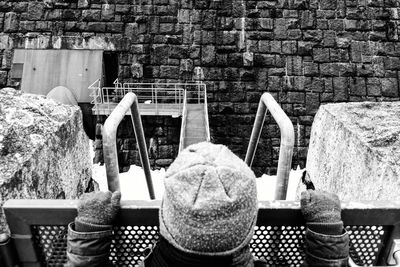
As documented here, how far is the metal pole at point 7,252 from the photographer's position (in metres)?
1.28

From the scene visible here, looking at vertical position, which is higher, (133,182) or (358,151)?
(358,151)

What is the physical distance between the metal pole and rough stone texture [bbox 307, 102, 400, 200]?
168cm

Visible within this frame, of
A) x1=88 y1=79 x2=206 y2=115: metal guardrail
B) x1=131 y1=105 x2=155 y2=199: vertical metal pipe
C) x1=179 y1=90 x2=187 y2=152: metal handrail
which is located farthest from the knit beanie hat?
x1=88 y1=79 x2=206 y2=115: metal guardrail

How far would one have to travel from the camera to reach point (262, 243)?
1.41m

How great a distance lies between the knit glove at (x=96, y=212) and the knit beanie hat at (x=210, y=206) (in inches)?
11.5

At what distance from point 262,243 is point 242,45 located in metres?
6.29

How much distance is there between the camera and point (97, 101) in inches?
284

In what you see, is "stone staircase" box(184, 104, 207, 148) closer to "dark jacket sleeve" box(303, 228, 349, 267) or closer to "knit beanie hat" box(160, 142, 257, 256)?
"dark jacket sleeve" box(303, 228, 349, 267)

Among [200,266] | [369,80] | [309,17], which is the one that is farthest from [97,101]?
[200,266]

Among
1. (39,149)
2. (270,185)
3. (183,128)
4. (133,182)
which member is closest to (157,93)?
(183,128)

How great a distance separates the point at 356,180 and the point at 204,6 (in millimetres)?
5863

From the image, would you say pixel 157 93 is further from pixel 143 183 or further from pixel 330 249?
pixel 330 249

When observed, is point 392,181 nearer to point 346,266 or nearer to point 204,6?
point 346,266

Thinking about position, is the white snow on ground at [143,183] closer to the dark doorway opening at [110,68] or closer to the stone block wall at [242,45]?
the stone block wall at [242,45]
